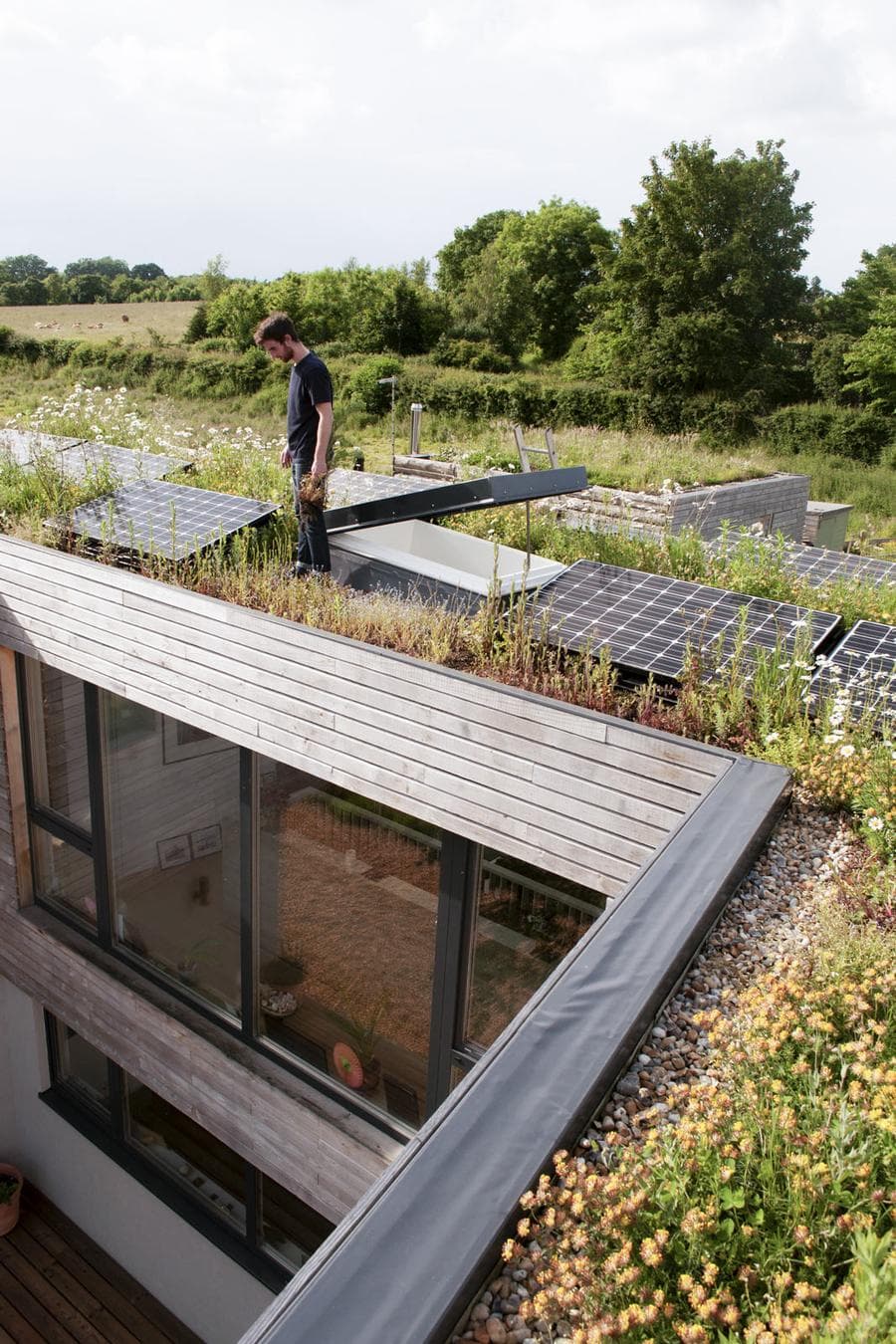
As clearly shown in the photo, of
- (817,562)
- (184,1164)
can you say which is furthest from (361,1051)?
(817,562)

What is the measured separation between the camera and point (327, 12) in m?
6.35

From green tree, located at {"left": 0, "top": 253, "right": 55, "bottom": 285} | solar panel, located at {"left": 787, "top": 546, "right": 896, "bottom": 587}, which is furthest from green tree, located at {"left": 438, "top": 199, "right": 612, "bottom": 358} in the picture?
solar panel, located at {"left": 787, "top": 546, "right": 896, "bottom": 587}

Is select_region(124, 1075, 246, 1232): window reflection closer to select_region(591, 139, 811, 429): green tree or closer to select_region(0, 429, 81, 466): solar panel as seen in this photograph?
select_region(0, 429, 81, 466): solar panel

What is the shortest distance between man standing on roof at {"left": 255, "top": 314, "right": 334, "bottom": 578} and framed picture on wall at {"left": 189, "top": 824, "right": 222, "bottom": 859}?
59.4 inches

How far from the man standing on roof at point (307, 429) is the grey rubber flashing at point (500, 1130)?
3094 millimetres

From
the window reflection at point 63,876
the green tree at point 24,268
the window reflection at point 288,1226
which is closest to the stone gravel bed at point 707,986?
the window reflection at point 288,1226

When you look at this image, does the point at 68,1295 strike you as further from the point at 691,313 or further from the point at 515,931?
the point at 691,313

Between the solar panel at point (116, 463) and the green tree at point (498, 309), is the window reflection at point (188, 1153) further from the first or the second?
the green tree at point (498, 309)

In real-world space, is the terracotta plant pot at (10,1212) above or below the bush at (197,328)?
below

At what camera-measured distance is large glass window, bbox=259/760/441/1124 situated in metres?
4.49

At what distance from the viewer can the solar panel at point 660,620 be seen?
423 centimetres

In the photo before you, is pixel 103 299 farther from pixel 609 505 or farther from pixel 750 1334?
pixel 750 1334

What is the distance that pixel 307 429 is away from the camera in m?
5.41

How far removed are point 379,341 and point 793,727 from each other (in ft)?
94.1
